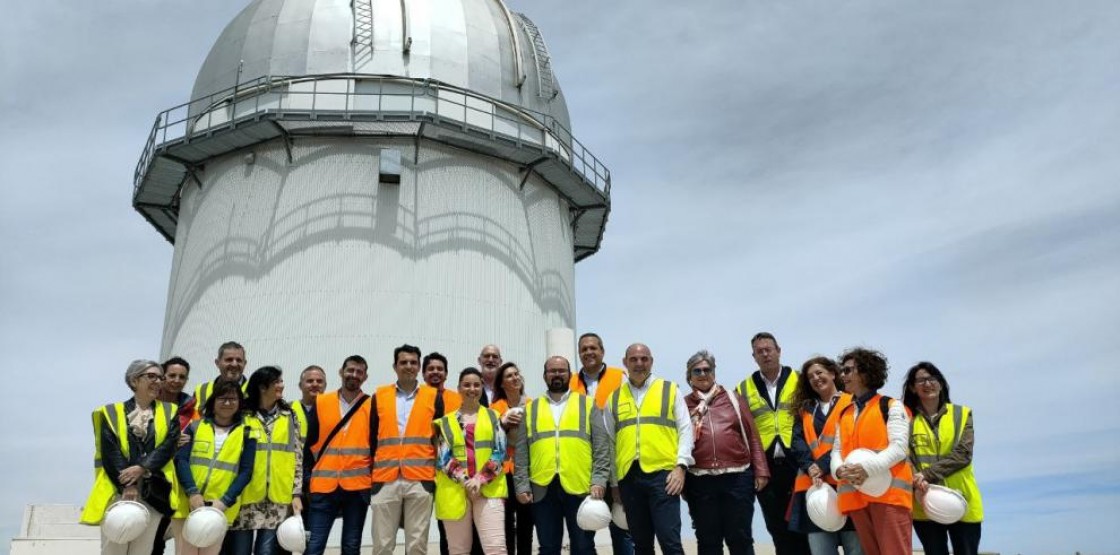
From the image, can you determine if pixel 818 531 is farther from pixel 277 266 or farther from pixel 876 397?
pixel 277 266

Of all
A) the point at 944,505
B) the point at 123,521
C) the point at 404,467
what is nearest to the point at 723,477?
the point at 944,505

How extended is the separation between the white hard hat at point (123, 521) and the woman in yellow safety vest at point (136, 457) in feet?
0.45

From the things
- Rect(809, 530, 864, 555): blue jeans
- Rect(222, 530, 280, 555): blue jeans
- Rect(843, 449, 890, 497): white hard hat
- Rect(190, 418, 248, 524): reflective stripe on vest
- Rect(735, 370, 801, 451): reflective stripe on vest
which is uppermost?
Rect(735, 370, 801, 451): reflective stripe on vest

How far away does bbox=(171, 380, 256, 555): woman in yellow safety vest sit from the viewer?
550 cm

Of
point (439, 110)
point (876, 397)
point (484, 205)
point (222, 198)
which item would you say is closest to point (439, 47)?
point (439, 110)

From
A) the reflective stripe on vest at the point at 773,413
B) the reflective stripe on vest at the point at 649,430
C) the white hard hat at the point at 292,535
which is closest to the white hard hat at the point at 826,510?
the reflective stripe on vest at the point at 773,413

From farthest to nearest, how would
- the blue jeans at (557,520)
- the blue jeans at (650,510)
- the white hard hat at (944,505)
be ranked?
the blue jeans at (557,520) < the blue jeans at (650,510) < the white hard hat at (944,505)

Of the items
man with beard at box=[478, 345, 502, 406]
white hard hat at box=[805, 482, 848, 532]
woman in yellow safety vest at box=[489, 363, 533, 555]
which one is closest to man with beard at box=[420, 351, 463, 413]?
woman in yellow safety vest at box=[489, 363, 533, 555]

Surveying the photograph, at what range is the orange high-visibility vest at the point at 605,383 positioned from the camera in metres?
6.51

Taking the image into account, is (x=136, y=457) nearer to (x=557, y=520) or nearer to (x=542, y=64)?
(x=557, y=520)

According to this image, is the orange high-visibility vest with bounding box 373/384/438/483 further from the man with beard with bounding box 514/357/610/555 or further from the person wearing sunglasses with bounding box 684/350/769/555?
the person wearing sunglasses with bounding box 684/350/769/555

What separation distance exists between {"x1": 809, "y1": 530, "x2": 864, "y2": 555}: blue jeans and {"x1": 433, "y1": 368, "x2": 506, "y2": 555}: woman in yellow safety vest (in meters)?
2.21

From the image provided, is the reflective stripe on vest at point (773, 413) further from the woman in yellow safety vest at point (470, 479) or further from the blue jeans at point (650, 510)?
the woman in yellow safety vest at point (470, 479)

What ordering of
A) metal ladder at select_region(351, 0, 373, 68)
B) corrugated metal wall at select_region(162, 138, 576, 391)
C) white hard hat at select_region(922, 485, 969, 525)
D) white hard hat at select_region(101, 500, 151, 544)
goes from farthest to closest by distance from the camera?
metal ladder at select_region(351, 0, 373, 68)
corrugated metal wall at select_region(162, 138, 576, 391)
white hard hat at select_region(101, 500, 151, 544)
white hard hat at select_region(922, 485, 969, 525)
